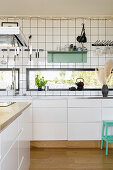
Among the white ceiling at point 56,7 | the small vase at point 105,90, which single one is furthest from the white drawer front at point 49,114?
the white ceiling at point 56,7

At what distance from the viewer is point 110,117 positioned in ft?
13.3

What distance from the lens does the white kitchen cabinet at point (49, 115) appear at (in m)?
4.05

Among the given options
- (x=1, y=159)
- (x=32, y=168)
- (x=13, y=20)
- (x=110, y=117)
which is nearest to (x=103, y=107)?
(x=110, y=117)

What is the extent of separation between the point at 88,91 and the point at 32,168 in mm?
2158

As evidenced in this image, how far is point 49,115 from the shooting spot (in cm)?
406

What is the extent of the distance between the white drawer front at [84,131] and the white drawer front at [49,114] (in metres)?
0.20

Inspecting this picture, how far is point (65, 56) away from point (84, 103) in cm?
111

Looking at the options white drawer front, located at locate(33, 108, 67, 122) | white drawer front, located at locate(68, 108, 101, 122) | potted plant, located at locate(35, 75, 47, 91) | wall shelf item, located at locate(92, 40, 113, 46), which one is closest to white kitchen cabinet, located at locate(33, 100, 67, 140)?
white drawer front, located at locate(33, 108, 67, 122)

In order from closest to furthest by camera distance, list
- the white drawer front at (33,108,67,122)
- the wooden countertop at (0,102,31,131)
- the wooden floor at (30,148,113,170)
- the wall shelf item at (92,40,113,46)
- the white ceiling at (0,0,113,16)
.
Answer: the wooden countertop at (0,102,31,131) → the wooden floor at (30,148,113,170) → the white ceiling at (0,0,113,16) → the white drawer front at (33,108,67,122) → the wall shelf item at (92,40,113,46)

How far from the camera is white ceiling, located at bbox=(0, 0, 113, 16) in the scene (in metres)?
3.86

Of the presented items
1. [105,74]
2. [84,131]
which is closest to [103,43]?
[105,74]

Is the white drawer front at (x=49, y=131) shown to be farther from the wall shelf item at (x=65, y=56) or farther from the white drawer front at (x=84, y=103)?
the wall shelf item at (x=65, y=56)

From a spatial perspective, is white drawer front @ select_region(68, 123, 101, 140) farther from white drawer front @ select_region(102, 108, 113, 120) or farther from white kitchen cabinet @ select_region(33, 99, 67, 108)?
white kitchen cabinet @ select_region(33, 99, 67, 108)

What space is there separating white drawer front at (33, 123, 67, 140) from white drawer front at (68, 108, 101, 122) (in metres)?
0.20
